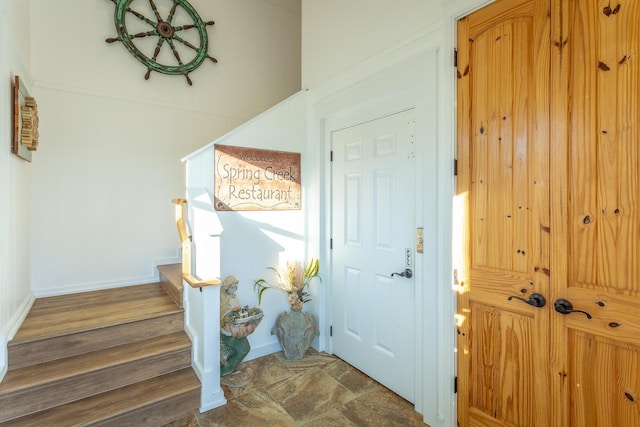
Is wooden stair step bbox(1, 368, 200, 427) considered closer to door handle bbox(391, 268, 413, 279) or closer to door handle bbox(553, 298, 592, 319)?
door handle bbox(391, 268, 413, 279)

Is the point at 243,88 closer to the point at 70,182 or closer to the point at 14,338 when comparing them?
the point at 70,182

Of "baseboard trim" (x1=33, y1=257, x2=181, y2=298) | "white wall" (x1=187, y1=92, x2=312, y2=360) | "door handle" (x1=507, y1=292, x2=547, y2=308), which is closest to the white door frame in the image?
"door handle" (x1=507, y1=292, x2=547, y2=308)

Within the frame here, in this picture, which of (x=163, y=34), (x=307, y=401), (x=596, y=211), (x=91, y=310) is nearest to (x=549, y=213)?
(x=596, y=211)

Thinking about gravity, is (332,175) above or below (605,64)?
below

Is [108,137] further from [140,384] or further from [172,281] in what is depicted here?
[140,384]

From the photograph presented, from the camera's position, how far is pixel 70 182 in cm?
301

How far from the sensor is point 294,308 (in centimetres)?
292

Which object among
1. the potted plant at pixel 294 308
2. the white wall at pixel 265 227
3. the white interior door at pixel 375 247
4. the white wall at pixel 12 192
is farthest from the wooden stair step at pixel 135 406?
the white interior door at pixel 375 247

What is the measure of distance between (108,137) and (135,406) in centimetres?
249

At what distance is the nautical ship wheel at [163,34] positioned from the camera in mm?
3207

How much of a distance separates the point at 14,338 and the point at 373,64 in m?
3.11

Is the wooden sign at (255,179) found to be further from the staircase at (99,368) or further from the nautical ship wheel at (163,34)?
the nautical ship wheel at (163,34)

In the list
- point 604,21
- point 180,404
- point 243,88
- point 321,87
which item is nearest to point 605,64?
point 604,21

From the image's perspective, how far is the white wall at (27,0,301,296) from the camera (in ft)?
9.55
